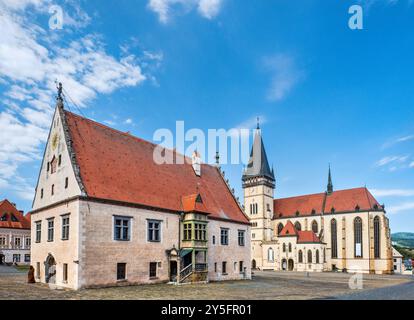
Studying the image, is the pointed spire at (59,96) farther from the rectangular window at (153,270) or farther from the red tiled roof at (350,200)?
the red tiled roof at (350,200)

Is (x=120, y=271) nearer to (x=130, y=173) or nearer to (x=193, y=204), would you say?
(x=130, y=173)

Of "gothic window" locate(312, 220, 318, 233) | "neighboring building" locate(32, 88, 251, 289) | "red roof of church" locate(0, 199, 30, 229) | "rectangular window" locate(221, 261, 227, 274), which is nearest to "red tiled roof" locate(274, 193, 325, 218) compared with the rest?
"gothic window" locate(312, 220, 318, 233)

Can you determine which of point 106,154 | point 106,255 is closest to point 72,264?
point 106,255

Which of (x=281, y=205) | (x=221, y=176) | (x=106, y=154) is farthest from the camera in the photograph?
(x=281, y=205)

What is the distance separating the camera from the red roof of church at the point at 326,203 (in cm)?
7362

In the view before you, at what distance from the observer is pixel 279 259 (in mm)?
74000

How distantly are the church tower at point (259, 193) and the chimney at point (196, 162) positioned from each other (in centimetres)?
4502

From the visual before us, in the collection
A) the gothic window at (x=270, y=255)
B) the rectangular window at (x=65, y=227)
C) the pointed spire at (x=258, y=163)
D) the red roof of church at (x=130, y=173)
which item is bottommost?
the gothic window at (x=270, y=255)

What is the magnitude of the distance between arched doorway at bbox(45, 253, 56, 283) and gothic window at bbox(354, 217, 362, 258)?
61023mm

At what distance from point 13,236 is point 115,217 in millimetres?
45959

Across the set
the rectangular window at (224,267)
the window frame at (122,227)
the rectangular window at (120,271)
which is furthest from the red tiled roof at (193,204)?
the rectangular window at (120,271)

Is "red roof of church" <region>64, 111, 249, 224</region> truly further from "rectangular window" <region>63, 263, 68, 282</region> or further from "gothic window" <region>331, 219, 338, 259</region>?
"gothic window" <region>331, 219, 338, 259</region>
